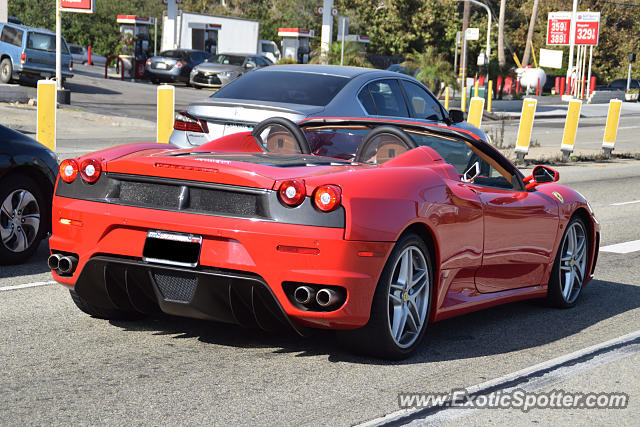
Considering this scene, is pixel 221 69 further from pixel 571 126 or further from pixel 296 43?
pixel 571 126

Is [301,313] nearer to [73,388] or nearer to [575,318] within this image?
[73,388]

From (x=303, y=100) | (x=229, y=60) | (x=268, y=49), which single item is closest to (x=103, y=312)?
(x=303, y=100)

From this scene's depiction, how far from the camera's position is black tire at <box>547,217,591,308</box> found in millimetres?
7203

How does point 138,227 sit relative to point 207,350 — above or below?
above

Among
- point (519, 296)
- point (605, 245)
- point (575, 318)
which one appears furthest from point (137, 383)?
point (605, 245)

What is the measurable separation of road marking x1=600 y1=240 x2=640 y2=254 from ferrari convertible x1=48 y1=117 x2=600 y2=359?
14.1ft

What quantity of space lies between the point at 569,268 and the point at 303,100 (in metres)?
4.36

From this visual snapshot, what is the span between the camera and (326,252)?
5012 mm

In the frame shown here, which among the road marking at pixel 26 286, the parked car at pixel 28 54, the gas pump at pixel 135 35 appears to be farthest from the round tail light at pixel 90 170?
the gas pump at pixel 135 35

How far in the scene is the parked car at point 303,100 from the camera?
1052 centimetres

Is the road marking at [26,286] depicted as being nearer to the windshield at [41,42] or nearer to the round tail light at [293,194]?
the round tail light at [293,194]

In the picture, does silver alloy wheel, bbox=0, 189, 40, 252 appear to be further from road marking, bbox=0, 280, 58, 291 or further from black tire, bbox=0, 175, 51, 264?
road marking, bbox=0, 280, 58, 291

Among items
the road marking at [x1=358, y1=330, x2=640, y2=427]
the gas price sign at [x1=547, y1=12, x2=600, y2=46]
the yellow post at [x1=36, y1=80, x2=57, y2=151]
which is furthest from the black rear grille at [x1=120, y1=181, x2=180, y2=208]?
the gas price sign at [x1=547, y1=12, x2=600, y2=46]

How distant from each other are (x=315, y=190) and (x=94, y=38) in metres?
68.3
